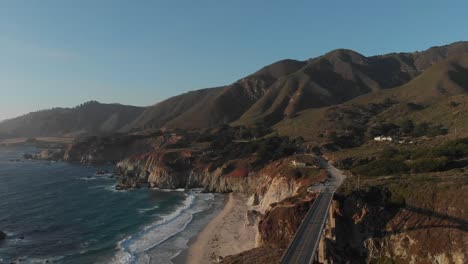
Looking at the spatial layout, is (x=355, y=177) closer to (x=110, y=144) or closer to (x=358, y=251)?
(x=358, y=251)

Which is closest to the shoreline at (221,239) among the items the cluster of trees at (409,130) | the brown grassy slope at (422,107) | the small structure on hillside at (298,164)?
the small structure on hillside at (298,164)

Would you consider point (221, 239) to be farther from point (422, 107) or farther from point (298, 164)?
point (422, 107)

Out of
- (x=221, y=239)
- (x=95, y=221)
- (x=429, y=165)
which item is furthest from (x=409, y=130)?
(x=95, y=221)

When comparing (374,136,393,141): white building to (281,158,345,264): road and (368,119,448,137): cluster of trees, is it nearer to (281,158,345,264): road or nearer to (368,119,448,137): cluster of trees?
(368,119,448,137): cluster of trees

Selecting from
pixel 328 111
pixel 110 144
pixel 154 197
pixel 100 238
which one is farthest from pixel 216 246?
pixel 110 144

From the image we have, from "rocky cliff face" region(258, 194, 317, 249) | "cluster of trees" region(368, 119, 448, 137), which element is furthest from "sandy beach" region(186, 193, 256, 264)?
"cluster of trees" region(368, 119, 448, 137)

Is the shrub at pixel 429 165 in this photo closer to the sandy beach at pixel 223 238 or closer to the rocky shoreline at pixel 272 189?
the rocky shoreline at pixel 272 189

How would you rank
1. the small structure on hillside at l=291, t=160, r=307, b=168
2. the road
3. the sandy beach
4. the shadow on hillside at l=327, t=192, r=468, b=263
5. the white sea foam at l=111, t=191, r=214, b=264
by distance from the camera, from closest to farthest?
the road, the shadow on hillside at l=327, t=192, r=468, b=263, the white sea foam at l=111, t=191, r=214, b=264, the sandy beach, the small structure on hillside at l=291, t=160, r=307, b=168
